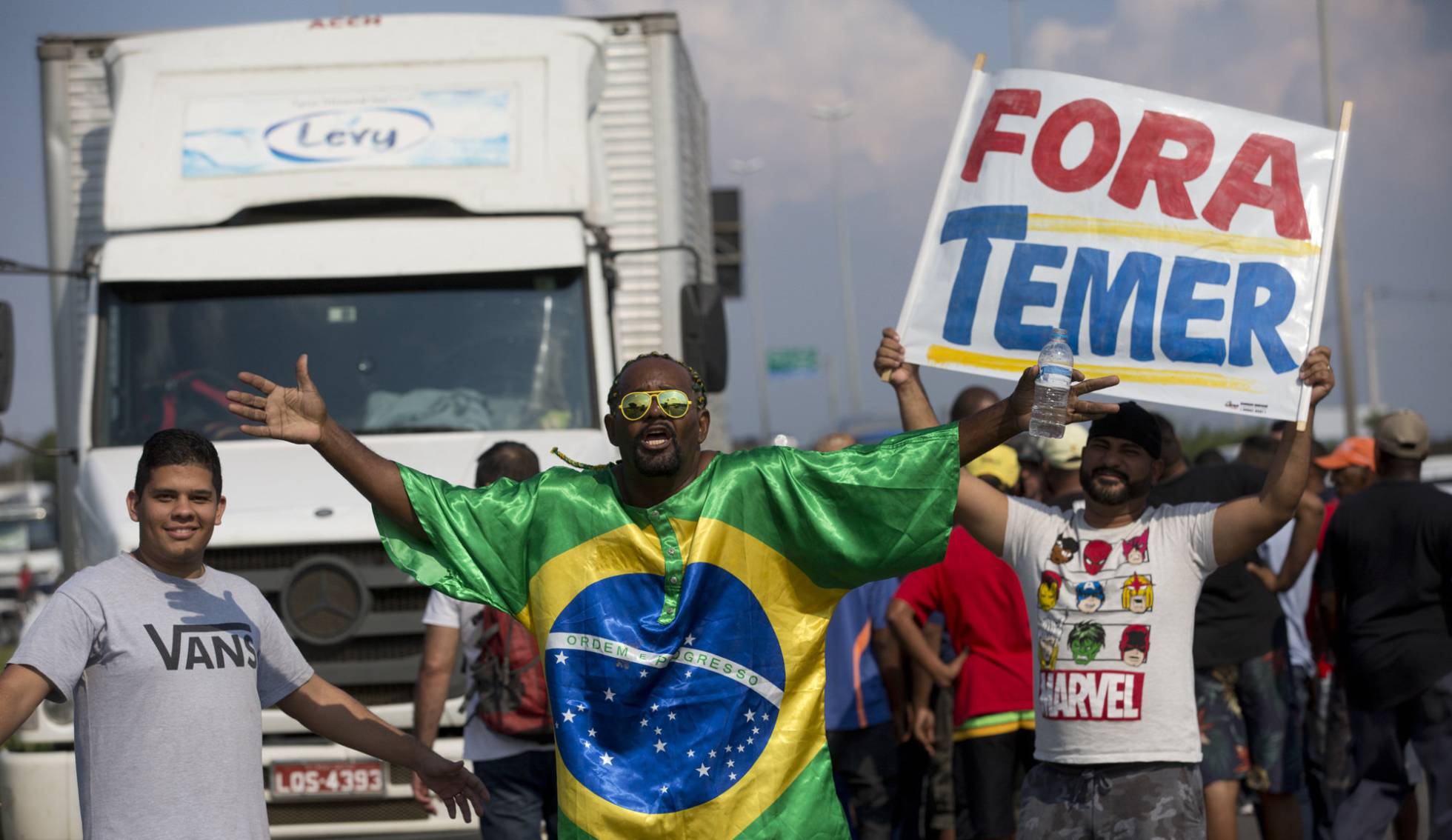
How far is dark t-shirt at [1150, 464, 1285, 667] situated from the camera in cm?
606

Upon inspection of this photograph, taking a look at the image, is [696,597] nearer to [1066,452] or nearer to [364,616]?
[1066,452]

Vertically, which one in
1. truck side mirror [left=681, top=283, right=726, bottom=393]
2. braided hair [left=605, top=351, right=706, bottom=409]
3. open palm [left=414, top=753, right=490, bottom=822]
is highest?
truck side mirror [left=681, top=283, right=726, bottom=393]

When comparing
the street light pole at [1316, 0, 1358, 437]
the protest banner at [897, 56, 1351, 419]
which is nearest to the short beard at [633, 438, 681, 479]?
the protest banner at [897, 56, 1351, 419]

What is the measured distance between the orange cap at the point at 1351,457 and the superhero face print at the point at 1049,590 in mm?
3818

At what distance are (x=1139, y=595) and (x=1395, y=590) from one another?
216cm

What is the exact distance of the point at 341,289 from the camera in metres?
7.57

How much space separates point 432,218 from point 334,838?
299 cm

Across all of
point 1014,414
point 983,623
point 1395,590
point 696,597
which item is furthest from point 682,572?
point 1395,590

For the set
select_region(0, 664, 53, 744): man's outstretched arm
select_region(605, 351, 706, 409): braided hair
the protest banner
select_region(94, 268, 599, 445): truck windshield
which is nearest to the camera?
select_region(0, 664, 53, 744): man's outstretched arm

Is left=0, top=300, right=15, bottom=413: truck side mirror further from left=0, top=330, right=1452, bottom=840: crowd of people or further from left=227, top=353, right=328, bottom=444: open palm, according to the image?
left=227, top=353, right=328, bottom=444: open palm

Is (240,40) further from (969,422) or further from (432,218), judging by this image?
(969,422)

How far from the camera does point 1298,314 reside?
15.8 feet

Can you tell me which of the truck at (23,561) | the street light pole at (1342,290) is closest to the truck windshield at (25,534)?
the truck at (23,561)

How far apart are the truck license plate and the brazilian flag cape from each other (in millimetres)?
2981
